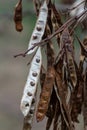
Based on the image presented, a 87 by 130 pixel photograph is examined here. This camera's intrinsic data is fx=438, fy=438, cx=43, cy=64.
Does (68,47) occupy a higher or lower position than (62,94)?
higher

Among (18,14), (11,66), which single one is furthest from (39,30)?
(11,66)

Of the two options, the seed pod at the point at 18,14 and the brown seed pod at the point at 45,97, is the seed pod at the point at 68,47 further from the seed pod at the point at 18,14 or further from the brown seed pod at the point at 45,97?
the seed pod at the point at 18,14

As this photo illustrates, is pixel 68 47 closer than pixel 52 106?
Yes

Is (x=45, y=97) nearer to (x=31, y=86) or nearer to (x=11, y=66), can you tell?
(x=31, y=86)

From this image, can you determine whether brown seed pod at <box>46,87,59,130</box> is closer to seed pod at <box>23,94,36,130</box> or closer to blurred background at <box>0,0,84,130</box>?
seed pod at <box>23,94,36,130</box>

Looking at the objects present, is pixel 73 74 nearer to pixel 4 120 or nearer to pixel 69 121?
pixel 69 121

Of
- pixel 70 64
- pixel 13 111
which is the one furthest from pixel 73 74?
pixel 13 111

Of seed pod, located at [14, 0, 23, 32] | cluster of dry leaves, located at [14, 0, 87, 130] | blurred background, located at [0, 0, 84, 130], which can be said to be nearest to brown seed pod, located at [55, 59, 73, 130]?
cluster of dry leaves, located at [14, 0, 87, 130]
